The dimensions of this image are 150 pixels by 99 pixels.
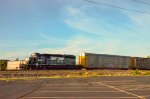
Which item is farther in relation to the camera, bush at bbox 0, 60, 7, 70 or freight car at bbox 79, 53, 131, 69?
bush at bbox 0, 60, 7, 70

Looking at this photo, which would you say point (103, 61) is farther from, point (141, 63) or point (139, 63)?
point (141, 63)

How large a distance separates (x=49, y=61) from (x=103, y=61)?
1397 centimetres

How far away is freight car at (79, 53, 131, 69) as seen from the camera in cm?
6162

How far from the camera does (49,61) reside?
56438 millimetres

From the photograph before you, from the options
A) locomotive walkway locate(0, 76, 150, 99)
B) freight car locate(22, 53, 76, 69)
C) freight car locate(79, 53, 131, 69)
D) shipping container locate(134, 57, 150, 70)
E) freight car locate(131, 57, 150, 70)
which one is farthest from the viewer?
shipping container locate(134, 57, 150, 70)

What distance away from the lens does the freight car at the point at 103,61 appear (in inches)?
2426

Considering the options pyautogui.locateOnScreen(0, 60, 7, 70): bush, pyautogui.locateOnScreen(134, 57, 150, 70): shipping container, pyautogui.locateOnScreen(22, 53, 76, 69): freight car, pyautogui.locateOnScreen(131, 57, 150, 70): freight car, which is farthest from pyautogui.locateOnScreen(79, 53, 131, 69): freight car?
pyautogui.locateOnScreen(0, 60, 7, 70): bush

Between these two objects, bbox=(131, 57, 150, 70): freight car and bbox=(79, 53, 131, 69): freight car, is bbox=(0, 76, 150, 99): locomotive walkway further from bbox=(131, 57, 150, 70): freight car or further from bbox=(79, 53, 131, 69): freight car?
bbox=(131, 57, 150, 70): freight car

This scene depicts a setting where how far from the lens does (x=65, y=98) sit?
13.7 metres

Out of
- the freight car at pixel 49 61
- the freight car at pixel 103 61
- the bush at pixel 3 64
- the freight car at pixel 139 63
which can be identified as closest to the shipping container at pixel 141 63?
the freight car at pixel 139 63

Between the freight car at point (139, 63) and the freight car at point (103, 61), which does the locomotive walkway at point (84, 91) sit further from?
the freight car at point (139, 63)

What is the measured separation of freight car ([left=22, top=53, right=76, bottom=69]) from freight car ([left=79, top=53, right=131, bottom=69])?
3.18 m

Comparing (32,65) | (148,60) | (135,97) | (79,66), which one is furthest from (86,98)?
(148,60)

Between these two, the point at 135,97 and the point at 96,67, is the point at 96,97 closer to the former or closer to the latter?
the point at 135,97
